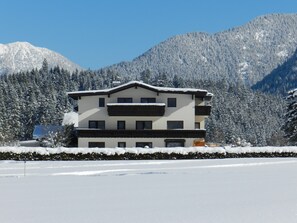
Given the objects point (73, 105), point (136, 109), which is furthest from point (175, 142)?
Result: point (73, 105)

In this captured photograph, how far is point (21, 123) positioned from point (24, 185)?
340ft

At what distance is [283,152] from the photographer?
44875 millimetres

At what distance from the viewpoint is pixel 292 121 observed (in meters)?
63.3

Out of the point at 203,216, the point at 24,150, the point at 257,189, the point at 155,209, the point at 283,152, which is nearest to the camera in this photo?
the point at 203,216

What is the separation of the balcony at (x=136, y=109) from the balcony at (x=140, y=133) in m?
2.01

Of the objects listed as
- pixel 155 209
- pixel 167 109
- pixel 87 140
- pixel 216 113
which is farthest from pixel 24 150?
pixel 216 113

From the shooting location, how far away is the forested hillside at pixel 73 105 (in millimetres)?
116000

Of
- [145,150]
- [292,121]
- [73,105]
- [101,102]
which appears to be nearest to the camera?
[145,150]

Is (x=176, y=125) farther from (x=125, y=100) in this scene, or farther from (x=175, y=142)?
(x=125, y=100)

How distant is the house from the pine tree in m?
15.4

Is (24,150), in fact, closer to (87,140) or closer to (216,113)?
(87,140)

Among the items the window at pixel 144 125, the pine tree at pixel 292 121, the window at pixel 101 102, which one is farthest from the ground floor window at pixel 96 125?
the pine tree at pixel 292 121

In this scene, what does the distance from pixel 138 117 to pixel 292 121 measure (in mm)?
22677

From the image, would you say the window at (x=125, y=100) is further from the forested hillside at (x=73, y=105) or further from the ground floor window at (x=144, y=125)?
the forested hillside at (x=73, y=105)
